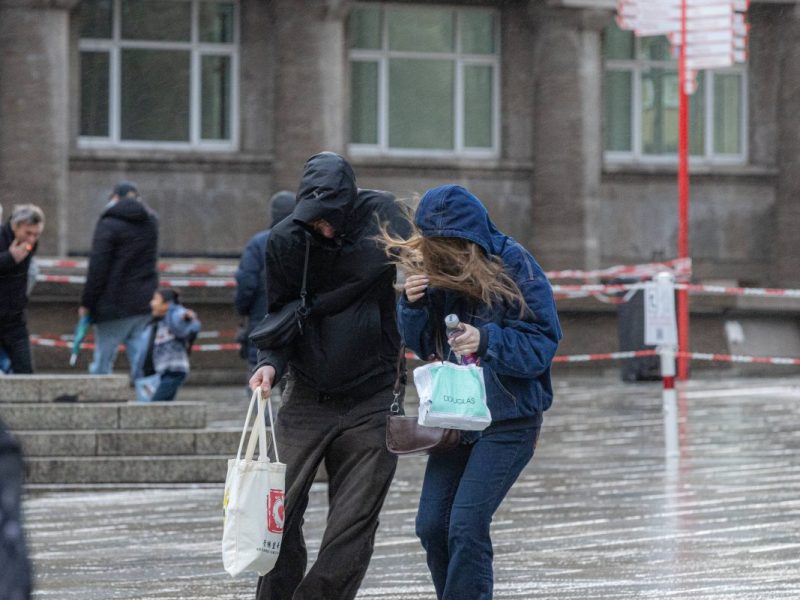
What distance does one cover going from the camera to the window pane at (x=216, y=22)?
25484 mm

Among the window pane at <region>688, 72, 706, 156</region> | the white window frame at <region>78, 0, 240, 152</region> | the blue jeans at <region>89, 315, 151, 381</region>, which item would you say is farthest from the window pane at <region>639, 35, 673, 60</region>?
the blue jeans at <region>89, 315, 151, 381</region>

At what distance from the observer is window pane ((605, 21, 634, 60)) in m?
27.2

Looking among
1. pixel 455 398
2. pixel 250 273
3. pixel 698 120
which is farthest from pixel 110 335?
pixel 698 120

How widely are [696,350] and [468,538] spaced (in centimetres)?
1811

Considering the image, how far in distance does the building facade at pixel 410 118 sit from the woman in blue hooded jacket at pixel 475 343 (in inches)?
728

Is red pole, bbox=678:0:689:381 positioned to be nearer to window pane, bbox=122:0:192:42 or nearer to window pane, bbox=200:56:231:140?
window pane, bbox=200:56:231:140

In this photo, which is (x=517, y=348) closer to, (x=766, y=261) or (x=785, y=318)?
(x=785, y=318)

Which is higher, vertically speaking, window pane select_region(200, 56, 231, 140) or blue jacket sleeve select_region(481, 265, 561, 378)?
window pane select_region(200, 56, 231, 140)

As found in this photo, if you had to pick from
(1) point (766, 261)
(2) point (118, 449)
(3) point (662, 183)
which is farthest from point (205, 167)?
(2) point (118, 449)

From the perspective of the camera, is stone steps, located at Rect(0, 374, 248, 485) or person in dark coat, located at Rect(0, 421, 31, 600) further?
stone steps, located at Rect(0, 374, 248, 485)

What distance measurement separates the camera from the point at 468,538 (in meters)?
5.36

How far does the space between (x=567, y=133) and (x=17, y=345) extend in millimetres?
14011

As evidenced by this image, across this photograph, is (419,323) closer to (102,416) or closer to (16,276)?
(102,416)

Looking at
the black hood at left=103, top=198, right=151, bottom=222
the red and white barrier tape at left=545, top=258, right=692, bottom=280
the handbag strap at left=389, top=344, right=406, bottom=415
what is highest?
the black hood at left=103, top=198, right=151, bottom=222
